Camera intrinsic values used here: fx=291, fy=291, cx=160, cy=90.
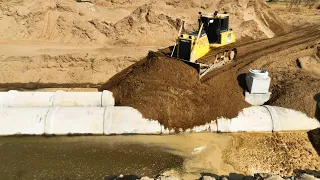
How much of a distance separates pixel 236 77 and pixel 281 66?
2577 mm

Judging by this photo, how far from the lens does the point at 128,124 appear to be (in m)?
11.3

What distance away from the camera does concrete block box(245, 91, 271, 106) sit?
12.8 m

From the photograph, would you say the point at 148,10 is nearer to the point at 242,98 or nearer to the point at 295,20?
the point at 242,98

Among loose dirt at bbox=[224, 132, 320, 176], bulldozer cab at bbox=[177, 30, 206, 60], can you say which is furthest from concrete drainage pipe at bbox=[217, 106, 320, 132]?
bulldozer cab at bbox=[177, 30, 206, 60]

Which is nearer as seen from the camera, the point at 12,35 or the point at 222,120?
the point at 222,120

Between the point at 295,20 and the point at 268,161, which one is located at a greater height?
the point at 295,20

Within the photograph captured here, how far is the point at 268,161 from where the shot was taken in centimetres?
1021

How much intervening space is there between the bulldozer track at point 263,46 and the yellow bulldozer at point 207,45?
242mm

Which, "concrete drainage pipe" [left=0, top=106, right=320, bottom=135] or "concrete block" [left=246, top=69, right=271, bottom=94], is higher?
"concrete block" [left=246, top=69, right=271, bottom=94]

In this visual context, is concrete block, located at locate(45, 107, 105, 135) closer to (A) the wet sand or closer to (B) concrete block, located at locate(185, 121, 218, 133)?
(A) the wet sand

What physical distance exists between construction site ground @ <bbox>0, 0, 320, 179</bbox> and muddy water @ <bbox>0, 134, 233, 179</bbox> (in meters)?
0.05

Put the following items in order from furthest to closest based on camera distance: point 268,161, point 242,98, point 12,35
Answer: point 12,35 → point 242,98 → point 268,161

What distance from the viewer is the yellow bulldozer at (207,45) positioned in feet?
41.2

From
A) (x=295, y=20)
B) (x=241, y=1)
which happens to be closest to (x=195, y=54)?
(x=241, y=1)
